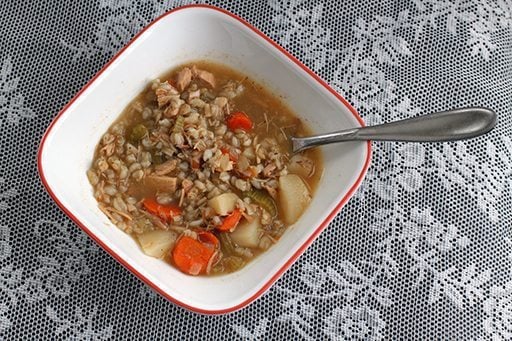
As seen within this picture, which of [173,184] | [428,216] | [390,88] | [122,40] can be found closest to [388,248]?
[428,216]

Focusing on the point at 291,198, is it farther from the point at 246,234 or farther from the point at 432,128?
the point at 432,128

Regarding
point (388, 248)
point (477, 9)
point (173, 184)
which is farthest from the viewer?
point (477, 9)

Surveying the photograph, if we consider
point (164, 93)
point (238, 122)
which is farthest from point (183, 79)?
point (238, 122)

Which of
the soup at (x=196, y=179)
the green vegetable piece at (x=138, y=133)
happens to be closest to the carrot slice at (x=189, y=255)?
the soup at (x=196, y=179)

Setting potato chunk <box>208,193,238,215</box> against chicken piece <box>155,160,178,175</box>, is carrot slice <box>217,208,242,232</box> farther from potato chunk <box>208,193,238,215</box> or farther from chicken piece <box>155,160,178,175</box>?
chicken piece <box>155,160,178,175</box>

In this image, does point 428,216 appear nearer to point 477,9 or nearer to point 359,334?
point 359,334

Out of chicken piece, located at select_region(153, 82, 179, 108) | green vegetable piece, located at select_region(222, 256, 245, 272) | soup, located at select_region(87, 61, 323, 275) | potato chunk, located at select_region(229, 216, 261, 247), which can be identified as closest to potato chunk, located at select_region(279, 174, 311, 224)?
soup, located at select_region(87, 61, 323, 275)

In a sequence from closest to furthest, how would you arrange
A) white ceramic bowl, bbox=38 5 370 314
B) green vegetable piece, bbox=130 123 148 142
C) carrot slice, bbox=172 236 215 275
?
white ceramic bowl, bbox=38 5 370 314 → carrot slice, bbox=172 236 215 275 → green vegetable piece, bbox=130 123 148 142
